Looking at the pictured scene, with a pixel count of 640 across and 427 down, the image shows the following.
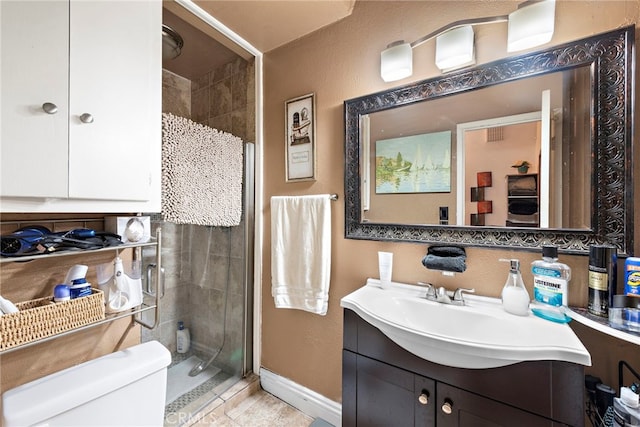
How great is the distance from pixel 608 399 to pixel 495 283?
0.41 m

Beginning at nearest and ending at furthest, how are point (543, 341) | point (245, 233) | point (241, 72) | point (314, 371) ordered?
point (543, 341), point (314, 371), point (245, 233), point (241, 72)

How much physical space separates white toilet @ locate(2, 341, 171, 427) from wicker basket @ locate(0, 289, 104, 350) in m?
0.17

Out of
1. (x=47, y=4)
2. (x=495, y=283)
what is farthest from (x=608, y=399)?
(x=47, y=4)

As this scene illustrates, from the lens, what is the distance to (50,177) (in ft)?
2.54

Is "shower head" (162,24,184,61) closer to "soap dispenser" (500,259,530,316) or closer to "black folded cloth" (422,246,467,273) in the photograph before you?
"black folded cloth" (422,246,467,273)

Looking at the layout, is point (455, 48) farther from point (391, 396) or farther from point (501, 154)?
point (391, 396)

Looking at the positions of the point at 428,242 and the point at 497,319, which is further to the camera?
the point at 428,242

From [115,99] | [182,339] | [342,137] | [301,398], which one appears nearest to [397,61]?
[342,137]

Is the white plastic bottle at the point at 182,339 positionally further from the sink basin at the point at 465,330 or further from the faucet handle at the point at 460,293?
the faucet handle at the point at 460,293

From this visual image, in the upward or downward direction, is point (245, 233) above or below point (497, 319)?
above

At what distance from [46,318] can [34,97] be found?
67 centimetres

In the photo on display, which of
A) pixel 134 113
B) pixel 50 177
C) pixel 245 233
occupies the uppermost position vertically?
pixel 134 113

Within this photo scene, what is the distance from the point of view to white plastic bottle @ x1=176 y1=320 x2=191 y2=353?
181 centimetres

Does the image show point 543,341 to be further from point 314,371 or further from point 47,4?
point 47,4
